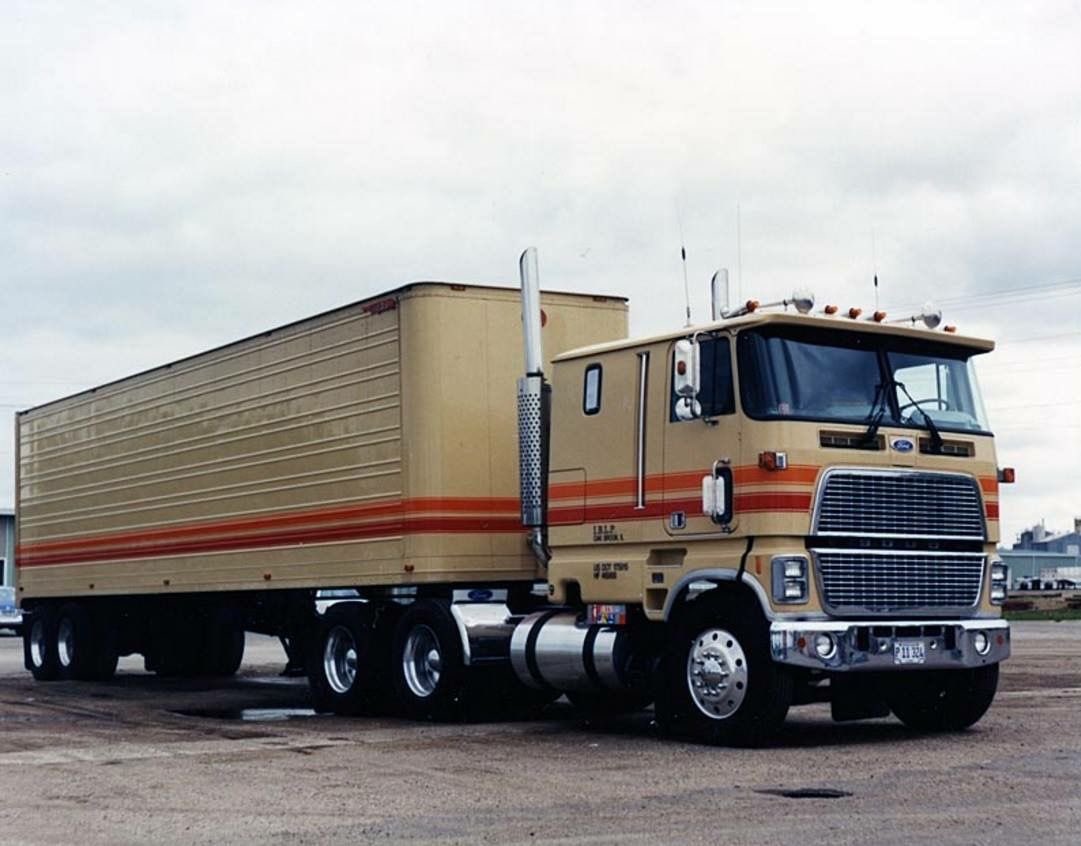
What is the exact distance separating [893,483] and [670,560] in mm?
1879

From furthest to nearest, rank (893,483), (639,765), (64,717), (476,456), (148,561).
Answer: (148,561), (64,717), (476,456), (893,483), (639,765)

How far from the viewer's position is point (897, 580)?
44.9ft

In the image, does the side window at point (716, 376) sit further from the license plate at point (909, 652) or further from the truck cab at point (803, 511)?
the license plate at point (909, 652)

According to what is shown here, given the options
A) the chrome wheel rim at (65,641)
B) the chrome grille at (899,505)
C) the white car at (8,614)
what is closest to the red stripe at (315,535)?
the chrome wheel rim at (65,641)

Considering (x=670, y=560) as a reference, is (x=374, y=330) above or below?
above

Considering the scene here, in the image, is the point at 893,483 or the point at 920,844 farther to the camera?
the point at 893,483

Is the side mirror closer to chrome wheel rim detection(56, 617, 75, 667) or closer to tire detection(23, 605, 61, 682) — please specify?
chrome wheel rim detection(56, 617, 75, 667)

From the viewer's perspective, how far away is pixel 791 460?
1326cm

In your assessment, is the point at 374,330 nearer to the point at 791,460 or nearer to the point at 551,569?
the point at 551,569

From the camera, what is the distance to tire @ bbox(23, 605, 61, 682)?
25047mm

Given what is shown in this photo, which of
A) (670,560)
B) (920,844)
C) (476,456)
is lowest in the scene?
(920,844)

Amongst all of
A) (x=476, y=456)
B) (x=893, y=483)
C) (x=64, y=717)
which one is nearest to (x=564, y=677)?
(x=476, y=456)

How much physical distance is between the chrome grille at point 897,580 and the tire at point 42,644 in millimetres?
14648

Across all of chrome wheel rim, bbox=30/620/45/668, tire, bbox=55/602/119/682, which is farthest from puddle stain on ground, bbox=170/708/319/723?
chrome wheel rim, bbox=30/620/45/668
